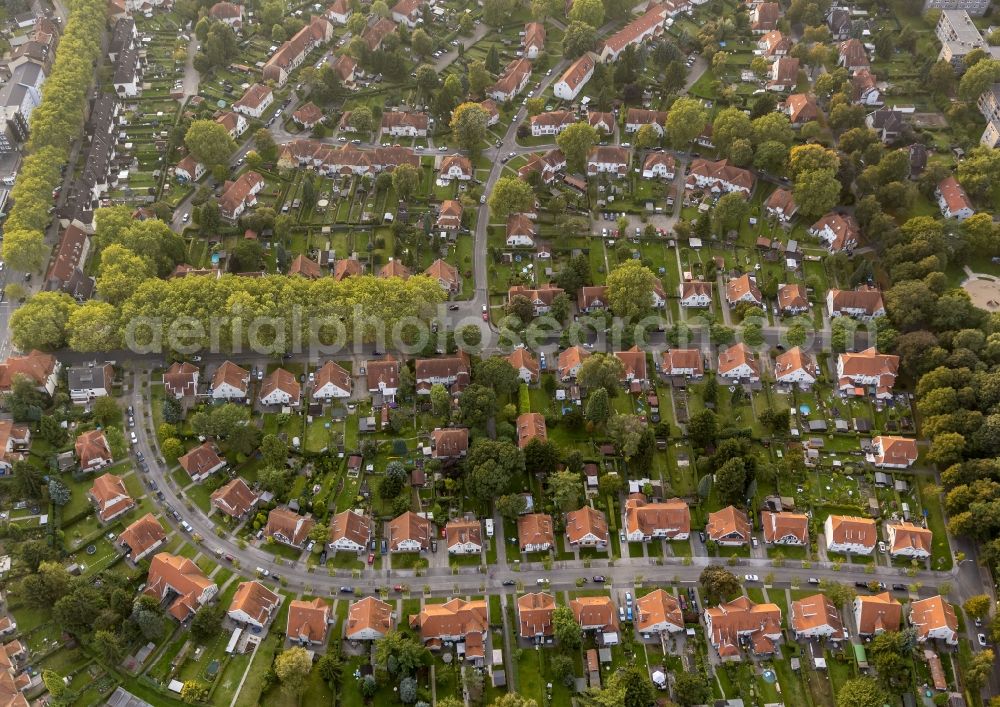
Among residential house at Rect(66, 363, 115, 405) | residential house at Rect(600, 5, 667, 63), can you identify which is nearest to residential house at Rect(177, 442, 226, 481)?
residential house at Rect(66, 363, 115, 405)

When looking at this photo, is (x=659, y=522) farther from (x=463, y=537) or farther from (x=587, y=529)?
(x=463, y=537)

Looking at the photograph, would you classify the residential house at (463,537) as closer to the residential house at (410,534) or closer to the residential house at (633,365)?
the residential house at (410,534)

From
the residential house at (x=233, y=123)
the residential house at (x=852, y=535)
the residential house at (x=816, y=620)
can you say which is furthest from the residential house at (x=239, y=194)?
the residential house at (x=816, y=620)

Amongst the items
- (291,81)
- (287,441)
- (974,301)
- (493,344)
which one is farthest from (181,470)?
(974,301)

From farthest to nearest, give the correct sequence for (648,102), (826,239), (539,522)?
1. (648,102)
2. (826,239)
3. (539,522)

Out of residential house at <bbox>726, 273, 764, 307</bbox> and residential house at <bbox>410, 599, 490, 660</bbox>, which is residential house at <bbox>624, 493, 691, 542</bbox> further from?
residential house at <bbox>726, 273, 764, 307</bbox>

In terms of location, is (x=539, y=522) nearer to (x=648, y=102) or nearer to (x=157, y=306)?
(x=157, y=306)

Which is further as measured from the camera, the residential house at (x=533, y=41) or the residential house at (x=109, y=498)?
the residential house at (x=533, y=41)
